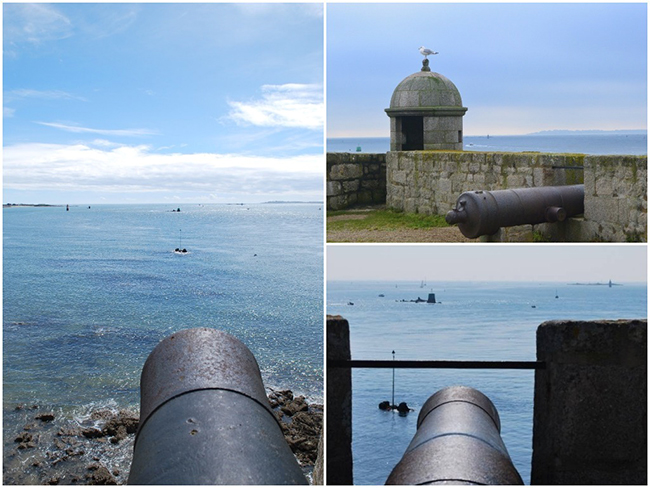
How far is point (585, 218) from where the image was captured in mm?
6332

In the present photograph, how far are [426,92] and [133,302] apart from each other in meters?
29.6

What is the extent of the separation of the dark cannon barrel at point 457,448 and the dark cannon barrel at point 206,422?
586 millimetres

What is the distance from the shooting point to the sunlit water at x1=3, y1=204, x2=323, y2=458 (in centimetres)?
2392

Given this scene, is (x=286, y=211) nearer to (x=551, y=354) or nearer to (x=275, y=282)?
(x=275, y=282)

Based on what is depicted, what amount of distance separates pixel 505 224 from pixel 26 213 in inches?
3109

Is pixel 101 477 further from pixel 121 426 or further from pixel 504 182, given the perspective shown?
pixel 504 182

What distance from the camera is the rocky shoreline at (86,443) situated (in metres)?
15.3

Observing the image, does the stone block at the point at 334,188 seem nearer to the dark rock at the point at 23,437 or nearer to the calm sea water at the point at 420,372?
the calm sea water at the point at 420,372

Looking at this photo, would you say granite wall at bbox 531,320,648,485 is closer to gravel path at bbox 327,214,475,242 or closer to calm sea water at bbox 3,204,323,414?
gravel path at bbox 327,214,475,242

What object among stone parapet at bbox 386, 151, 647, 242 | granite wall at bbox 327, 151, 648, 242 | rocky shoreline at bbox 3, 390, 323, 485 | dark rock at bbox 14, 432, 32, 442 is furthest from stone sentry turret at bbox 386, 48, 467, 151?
dark rock at bbox 14, 432, 32, 442

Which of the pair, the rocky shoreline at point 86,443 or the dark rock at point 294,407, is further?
the dark rock at point 294,407

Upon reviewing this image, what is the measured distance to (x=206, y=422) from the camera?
2.35 meters

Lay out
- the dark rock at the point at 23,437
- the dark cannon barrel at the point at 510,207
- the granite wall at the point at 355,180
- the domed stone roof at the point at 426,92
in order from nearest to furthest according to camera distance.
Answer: the dark cannon barrel at the point at 510,207
the granite wall at the point at 355,180
the domed stone roof at the point at 426,92
the dark rock at the point at 23,437

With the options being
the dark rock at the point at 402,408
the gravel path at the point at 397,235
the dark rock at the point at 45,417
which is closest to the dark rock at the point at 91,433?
the dark rock at the point at 45,417
